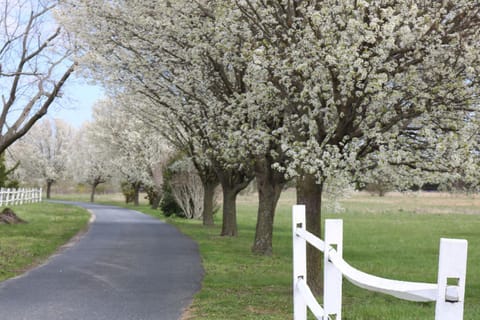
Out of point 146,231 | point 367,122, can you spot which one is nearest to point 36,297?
point 367,122

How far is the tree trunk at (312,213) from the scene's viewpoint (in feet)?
35.3

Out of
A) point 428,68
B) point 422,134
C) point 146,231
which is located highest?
point 428,68

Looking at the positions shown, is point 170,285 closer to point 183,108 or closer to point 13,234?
point 183,108

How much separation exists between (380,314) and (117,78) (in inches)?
429

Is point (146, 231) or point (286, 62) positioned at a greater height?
point (286, 62)

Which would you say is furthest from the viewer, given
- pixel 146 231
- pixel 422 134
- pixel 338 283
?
pixel 146 231

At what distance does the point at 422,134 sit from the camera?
9.58m

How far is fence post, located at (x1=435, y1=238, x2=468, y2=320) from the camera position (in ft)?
7.84

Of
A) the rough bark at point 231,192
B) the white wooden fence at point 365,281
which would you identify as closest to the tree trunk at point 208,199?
the rough bark at point 231,192

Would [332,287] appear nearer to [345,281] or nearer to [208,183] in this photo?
[345,281]

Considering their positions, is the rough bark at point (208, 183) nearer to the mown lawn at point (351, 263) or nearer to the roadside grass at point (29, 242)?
the mown lawn at point (351, 263)

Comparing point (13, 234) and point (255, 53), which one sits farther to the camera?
point (13, 234)

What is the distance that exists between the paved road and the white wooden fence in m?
3.46

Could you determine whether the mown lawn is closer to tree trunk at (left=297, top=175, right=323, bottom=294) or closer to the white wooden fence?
tree trunk at (left=297, top=175, right=323, bottom=294)
